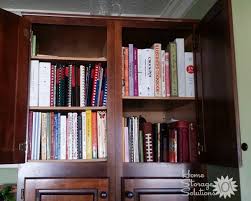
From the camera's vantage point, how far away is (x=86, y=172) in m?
1.49

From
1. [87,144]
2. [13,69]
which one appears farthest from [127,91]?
[13,69]

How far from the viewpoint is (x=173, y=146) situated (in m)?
1.62

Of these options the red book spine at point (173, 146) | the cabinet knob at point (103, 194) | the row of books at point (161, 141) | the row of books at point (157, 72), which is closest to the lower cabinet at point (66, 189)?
the cabinet knob at point (103, 194)

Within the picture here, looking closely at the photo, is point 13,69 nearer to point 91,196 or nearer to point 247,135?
point 91,196

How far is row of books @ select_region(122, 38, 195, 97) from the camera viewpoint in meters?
1.61

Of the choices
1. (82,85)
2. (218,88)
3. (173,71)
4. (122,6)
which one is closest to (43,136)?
(82,85)

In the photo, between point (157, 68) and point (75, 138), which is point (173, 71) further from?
point (75, 138)

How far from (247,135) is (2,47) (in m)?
1.22

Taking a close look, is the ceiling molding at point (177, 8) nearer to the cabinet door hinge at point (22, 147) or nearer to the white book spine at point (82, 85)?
the white book spine at point (82, 85)

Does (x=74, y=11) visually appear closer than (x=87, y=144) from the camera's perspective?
No

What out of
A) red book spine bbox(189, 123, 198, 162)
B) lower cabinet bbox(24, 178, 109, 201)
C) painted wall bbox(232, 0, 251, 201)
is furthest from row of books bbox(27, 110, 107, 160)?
painted wall bbox(232, 0, 251, 201)

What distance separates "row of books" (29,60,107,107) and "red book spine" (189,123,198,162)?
474mm

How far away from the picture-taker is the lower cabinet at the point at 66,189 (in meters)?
1.44

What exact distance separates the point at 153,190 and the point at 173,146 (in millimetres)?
258
